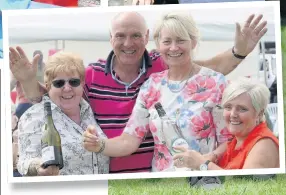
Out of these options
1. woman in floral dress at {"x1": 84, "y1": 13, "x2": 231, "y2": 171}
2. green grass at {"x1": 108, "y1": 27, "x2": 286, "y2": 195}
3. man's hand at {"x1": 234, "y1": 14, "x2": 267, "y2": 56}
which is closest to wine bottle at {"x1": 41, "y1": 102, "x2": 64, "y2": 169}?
woman in floral dress at {"x1": 84, "y1": 13, "x2": 231, "y2": 171}

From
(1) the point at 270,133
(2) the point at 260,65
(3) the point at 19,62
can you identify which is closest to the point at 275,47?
(2) the point at 260,65

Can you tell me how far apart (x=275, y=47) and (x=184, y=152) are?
0.52m

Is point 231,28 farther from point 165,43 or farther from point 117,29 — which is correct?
point 117,29

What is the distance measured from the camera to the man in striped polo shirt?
7.30 ft

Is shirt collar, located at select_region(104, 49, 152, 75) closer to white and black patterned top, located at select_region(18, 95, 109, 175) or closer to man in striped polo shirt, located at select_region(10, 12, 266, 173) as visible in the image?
man in striped polo shirt, located at select_region(10, 12, 266, 173)

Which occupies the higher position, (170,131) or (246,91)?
(246,91)

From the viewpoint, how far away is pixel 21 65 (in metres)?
2.24

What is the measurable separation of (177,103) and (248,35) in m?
0.37

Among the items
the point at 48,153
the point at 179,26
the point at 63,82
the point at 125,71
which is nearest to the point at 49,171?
the point at 48,153

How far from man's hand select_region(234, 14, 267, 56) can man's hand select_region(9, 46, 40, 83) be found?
750mm

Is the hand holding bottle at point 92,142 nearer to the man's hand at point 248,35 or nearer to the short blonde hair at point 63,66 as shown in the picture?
the short blonde hair at point 63,66

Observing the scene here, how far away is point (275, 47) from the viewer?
88.5 inches

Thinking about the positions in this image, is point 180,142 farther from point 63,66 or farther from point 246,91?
point 63,66

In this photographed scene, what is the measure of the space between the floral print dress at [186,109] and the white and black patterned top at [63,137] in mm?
174
